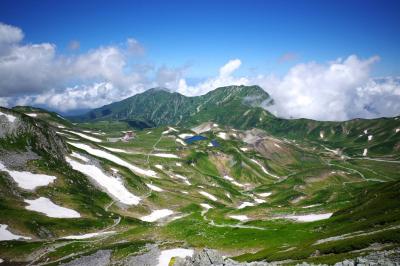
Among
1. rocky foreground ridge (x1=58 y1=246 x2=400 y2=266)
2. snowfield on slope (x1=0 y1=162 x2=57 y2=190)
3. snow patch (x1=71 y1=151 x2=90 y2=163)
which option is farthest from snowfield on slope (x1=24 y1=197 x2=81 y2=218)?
snow patch (x1=71 y1=151 x2=90 y2=163)

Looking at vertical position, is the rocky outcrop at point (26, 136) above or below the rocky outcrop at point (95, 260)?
above

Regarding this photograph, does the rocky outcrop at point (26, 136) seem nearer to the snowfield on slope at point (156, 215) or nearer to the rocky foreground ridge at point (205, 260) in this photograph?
the snowfield on slope at point (156, 215)

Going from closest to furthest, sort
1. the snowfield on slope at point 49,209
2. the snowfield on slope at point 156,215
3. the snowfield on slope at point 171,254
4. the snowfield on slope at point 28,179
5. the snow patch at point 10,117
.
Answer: the snowfield on slope at point 171,254 → the snowfield on slope at point 49,209 → the snowfield on slope at point 28,179 → the snowfield on slope at point 156,215 → the snow patch at point 10,117

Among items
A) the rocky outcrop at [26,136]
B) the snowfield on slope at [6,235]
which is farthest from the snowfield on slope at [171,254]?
the rocky outcrop at [26,136]

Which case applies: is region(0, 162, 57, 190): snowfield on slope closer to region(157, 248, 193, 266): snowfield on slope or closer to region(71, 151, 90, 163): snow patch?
region(71, 151, 90, 163): snow patch

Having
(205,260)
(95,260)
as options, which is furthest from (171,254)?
(205,260)

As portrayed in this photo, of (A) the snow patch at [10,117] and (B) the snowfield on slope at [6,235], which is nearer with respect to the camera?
(B) the snowfield on slope at [6,235]

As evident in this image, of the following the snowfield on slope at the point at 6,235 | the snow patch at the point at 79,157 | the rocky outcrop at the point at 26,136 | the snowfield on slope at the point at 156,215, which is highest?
the rocky outcrop at the point at 26,136

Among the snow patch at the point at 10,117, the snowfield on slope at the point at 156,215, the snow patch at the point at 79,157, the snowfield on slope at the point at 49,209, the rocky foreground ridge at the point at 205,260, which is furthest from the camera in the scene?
the snow patch at the point at 79,157
